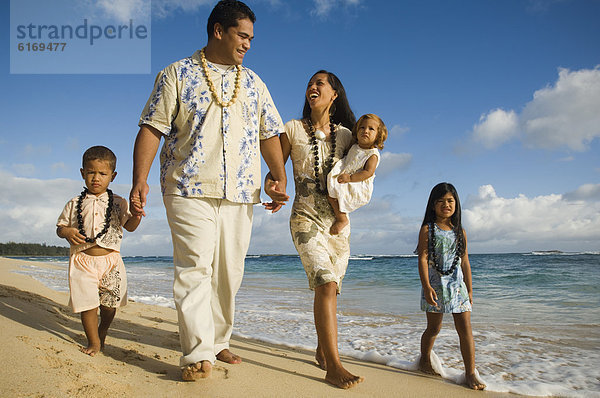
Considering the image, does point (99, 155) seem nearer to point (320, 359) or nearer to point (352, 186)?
point (352, 186)

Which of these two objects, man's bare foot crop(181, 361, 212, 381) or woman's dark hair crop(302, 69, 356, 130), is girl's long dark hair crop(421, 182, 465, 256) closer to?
woman's dark hair crop(302, 69, 356, 130)

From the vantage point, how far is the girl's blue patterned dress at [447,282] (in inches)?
122

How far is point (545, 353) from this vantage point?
4.04 metres

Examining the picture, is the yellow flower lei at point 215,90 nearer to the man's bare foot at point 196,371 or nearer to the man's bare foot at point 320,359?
the man's bare foot at point 196,371

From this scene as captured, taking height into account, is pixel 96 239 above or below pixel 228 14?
below

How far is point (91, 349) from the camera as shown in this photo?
290 cm

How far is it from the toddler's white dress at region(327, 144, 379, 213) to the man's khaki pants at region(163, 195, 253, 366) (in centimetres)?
64

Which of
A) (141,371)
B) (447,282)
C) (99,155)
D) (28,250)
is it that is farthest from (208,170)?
(28,250)

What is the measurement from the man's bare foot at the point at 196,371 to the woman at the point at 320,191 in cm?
74

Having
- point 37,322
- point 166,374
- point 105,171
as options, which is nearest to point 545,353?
point 166,374

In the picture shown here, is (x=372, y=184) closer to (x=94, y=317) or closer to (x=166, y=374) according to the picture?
(x=166, y=374)

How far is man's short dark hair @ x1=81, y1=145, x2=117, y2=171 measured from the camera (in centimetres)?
312

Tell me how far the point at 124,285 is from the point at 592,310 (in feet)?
23.9

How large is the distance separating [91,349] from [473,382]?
264 cm
